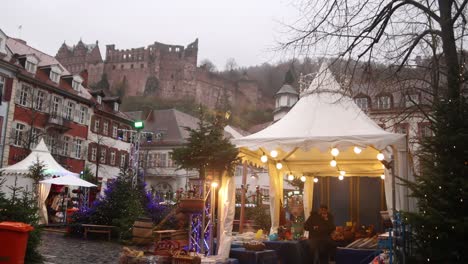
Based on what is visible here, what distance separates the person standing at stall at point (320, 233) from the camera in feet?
36.1


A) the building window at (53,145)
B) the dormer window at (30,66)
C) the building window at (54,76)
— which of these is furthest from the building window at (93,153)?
the dormer window at (30,66)

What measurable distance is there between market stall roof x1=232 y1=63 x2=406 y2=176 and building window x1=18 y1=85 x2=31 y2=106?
22900 mm

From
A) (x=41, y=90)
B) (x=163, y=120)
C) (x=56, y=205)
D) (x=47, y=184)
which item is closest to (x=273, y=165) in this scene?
(x=47, y=184)

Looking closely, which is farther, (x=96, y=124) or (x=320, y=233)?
(x=96, y=124)

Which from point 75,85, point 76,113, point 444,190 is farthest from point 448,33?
point 75,85

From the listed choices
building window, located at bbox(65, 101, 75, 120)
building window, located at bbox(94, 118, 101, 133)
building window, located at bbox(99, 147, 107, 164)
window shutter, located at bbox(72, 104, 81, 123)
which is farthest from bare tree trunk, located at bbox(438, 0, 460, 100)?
building window, located at bbox(99, 147, 107, 164)

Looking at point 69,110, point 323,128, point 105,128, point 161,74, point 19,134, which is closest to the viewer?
point 323,128

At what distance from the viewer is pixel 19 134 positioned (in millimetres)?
30844

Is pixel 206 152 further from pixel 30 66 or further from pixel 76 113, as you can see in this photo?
pixel 76 113

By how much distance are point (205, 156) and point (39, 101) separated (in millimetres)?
26964

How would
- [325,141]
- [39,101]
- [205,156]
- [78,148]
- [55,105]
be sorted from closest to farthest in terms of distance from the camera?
[205,156], [325,141], [39,101], [55,105], [78,148]

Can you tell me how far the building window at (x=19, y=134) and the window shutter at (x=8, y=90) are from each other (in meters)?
2.00

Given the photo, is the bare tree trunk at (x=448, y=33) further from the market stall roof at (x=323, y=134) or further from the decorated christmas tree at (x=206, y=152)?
the decorated christmas tree at (x=206, y=152)

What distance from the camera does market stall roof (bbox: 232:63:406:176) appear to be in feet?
34.5
